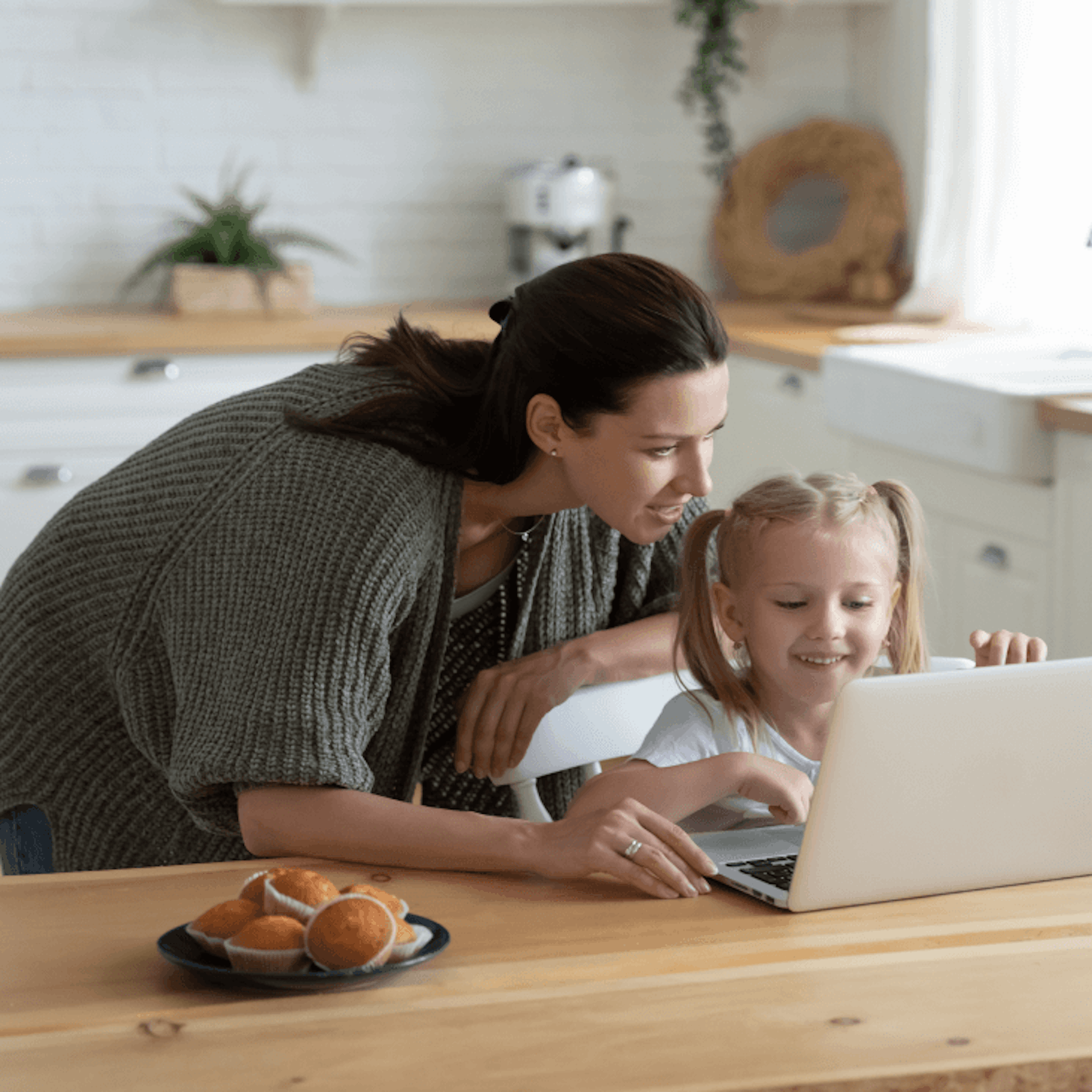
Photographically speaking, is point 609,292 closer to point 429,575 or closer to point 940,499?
point 429,575

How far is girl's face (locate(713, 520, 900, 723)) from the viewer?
1.34 m

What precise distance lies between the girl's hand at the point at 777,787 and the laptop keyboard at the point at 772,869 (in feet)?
0.21

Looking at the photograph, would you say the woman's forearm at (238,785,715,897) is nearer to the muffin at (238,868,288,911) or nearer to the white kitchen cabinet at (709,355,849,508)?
the muffin at (238,868,288,911)

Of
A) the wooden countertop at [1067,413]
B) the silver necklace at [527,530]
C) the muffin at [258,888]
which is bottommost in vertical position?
the muffin at [258,888]

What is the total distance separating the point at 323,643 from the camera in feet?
3.90

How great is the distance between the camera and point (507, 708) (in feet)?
4.80

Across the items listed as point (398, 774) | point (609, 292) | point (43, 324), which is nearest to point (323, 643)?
point (398, 774)

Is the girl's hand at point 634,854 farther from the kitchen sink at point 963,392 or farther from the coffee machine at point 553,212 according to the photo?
the coffee machine at point 553,212

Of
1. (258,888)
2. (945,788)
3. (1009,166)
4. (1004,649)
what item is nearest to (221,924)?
(258,888)

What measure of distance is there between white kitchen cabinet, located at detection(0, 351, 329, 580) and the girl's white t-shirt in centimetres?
220

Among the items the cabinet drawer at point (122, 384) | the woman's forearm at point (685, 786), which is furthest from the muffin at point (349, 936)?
the cabinet drawer at point (122, 384)

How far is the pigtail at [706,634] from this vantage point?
141 centimetres

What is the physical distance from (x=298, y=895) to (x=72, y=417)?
2.69 meters

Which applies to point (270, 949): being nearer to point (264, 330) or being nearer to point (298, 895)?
point (298, 895)
